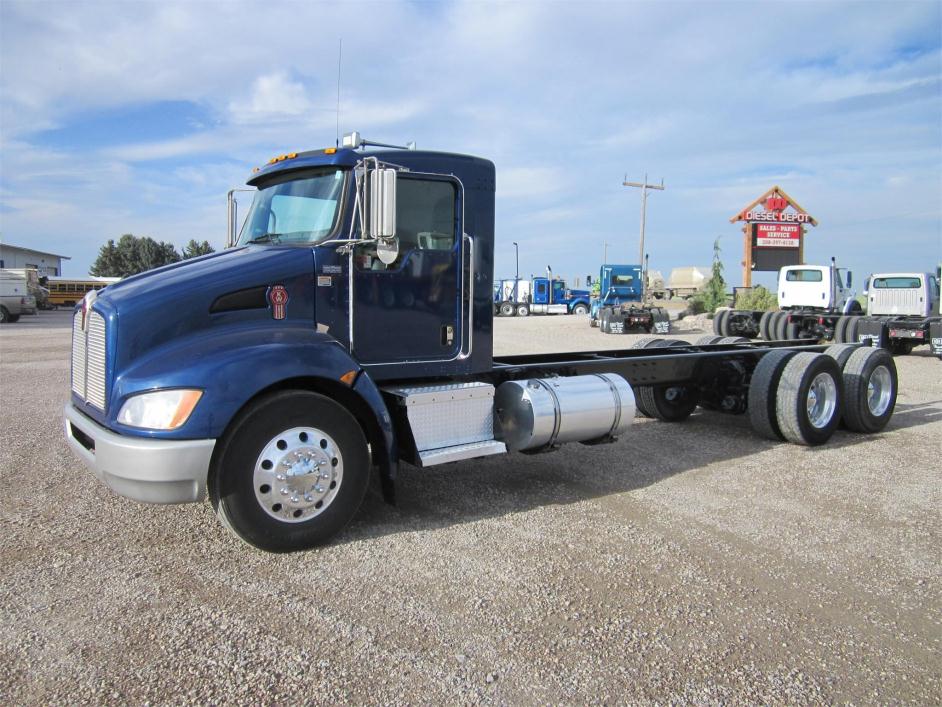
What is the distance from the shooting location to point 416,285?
5.43 metres

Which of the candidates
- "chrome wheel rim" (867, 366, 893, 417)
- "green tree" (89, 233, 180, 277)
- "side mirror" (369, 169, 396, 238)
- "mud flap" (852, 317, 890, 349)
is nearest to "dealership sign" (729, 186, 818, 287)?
"mud flap" (852, 317, 890, 349)

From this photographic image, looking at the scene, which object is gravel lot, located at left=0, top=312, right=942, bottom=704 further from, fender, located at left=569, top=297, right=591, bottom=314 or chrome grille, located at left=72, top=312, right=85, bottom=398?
fender, located at left=569, top=297, right=591, bottom=314

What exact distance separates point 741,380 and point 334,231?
5.50 m

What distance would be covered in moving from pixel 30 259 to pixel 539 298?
224 ft

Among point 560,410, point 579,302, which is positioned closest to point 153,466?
point 560,410

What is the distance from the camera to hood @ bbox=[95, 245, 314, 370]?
14.2ft

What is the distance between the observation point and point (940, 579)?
4.34 m

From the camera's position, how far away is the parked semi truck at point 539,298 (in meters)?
46.8

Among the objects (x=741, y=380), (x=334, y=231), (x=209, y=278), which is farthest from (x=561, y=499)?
(x=741, y=380)

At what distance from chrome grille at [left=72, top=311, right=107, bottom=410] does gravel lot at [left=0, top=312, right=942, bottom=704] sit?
99 centimetres

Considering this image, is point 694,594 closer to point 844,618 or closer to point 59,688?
point 844,618

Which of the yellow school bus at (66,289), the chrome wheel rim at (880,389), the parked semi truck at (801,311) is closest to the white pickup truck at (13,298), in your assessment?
the yellow school bus at (66,289)

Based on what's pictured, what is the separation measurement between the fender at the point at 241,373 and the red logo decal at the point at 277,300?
107 mm

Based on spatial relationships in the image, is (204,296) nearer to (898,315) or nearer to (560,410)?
(560,410)
